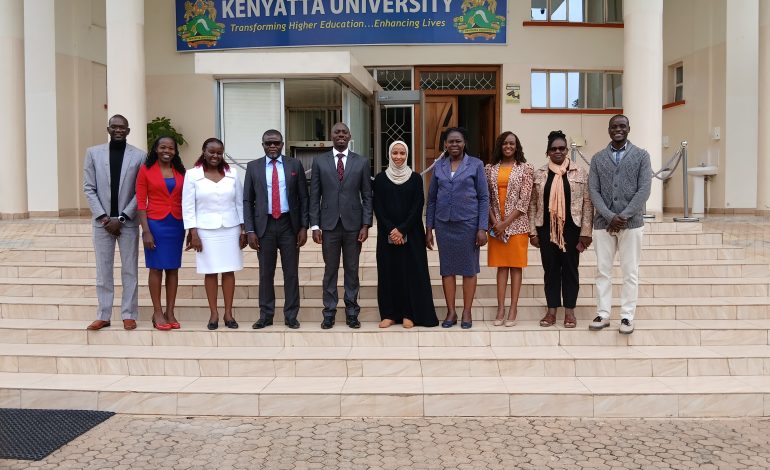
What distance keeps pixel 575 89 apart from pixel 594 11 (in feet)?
5.65

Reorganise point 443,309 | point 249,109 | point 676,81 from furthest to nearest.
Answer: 1. point 676,81
2. point 249,109
3. point 443,309

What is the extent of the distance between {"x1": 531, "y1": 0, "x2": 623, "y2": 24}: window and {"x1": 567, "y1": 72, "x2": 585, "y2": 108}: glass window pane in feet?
3.75

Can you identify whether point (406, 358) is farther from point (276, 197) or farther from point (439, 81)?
point (439, 81)

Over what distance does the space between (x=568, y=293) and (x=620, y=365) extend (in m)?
0.94

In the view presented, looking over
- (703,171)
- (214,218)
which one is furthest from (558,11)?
(214,218)

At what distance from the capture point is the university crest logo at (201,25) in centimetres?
1465

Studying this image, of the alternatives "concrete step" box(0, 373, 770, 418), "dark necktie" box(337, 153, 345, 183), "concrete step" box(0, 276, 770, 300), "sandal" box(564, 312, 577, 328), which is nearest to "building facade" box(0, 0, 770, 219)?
"concrete step" box(0, 276, 770, 300)

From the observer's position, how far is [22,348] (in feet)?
21.1

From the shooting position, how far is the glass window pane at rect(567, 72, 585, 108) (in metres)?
14.9

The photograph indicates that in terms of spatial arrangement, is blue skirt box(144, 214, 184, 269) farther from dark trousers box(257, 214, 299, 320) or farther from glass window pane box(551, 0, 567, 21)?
glass window pane box(551, 0, 567, 21)

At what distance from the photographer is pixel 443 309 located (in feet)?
23.1

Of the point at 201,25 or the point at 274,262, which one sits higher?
the point at 201,25

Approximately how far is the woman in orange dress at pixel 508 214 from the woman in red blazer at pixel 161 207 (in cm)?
291

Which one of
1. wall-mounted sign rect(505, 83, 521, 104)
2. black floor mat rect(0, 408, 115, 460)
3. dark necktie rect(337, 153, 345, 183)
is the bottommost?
black floor mat rect(0, 408, 115, 460)
